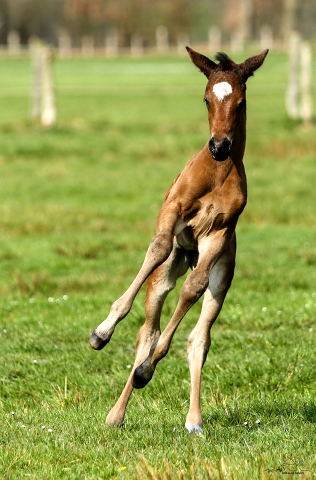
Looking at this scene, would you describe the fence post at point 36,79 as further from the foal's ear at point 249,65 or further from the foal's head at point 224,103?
the foal's head at point 224,103

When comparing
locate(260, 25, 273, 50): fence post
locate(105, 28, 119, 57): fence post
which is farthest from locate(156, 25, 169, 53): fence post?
locate(260, 25, 273, 50): fence post

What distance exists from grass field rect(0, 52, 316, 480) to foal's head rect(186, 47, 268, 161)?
65.4 inches

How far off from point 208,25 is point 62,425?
111 meters

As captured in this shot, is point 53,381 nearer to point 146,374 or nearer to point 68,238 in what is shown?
point 146,374

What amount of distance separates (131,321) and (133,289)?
345cm

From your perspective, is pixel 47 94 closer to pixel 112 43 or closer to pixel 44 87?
pixel 44 87

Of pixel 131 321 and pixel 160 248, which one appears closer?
pixel 160 248

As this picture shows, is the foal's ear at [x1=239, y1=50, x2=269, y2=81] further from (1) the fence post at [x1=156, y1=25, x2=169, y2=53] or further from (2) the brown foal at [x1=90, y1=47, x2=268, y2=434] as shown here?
(1) the fence post at [x1=156, y1=25, x2=169, y2=53]

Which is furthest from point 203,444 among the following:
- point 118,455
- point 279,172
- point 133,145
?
point 133,145

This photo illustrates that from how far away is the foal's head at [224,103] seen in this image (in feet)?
14.5

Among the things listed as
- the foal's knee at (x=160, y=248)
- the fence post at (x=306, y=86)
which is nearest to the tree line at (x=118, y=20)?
the fence post at (x=306, y=86)

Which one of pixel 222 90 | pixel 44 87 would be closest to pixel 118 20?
pixel 44 87

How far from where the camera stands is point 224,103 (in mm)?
4555

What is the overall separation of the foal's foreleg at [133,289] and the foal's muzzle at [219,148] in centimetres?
55
